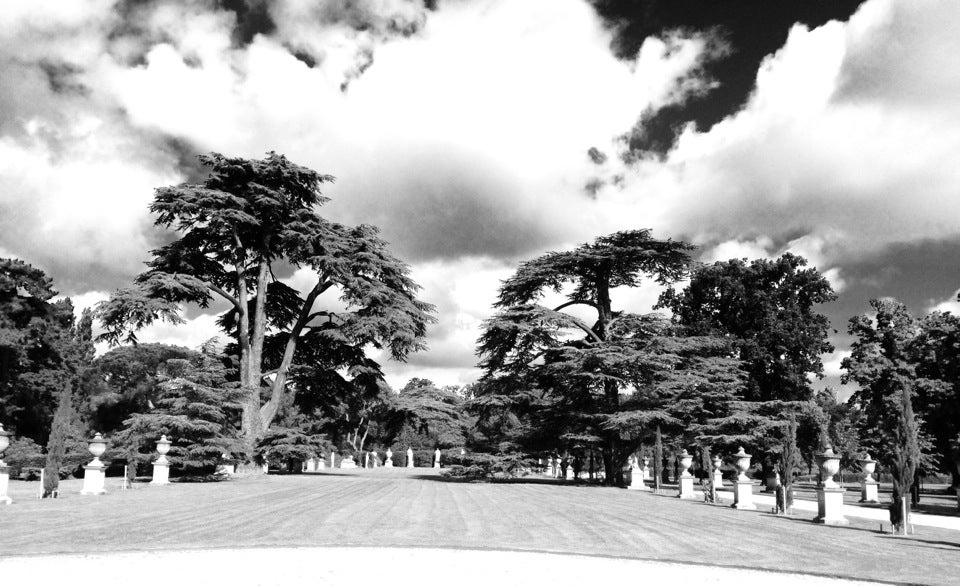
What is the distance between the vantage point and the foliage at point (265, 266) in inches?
1199

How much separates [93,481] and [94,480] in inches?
1.4

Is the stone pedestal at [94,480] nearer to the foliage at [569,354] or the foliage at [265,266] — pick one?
the foliage at [265,266]

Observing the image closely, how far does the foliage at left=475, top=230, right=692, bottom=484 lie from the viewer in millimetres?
32875

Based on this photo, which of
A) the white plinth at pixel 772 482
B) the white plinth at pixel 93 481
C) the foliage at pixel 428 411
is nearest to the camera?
the white plinth at pixel 93 481

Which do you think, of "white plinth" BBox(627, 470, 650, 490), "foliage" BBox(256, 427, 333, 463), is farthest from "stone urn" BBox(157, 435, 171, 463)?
"white plinth" BBox(627, 470, 650, 490)

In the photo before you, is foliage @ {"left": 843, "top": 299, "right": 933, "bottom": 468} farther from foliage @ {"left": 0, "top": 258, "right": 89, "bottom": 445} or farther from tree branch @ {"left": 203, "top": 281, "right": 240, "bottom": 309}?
foliage @ {"left": 0, "top": 258, "right": 89, "bottom": 445}

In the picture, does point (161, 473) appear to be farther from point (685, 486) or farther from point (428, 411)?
point (685, 486)

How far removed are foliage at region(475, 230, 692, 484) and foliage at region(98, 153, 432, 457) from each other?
5056 mm

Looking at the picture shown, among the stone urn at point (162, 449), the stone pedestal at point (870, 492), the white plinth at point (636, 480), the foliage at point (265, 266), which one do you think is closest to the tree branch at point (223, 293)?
the foliage at point (265, 266)

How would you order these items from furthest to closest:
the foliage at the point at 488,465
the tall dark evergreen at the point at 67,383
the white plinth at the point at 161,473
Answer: the foliage at the point at 488,465
the white plinth at the point at 161,473
the tall dark evergreen at the point at 67,383

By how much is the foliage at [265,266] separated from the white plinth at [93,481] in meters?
10.2

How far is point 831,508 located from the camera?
16.4 m

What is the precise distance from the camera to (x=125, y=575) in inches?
311

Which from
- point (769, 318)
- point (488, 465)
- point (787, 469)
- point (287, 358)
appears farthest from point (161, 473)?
point (769, 318)
